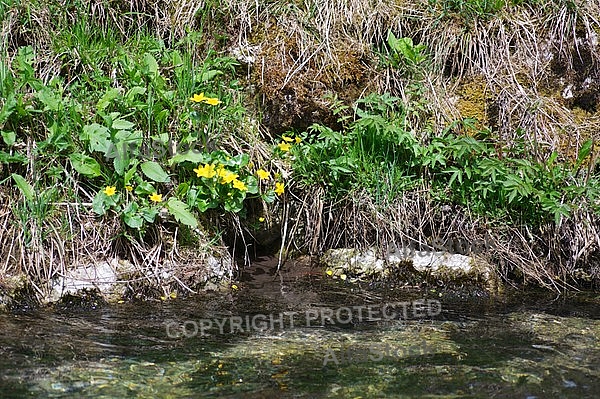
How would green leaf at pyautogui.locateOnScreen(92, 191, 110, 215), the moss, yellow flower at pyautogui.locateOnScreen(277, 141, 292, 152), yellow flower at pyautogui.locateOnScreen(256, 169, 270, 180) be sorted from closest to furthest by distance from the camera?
green leaf at pyautogui.locateOnScreen(92, 191, 110, 215)
yellow flower at pyautogui.locateOnScreen(256, 169, 270, 180)
yellow flower at pyautogui.locateOnScreen(277, 141, 292, 152)
the moss

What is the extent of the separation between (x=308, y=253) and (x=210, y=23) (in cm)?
171

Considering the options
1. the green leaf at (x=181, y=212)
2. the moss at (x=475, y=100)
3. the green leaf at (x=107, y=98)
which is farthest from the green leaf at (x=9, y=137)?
the moss at (x=475, y=100)

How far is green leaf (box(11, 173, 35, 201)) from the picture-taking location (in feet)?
12.2

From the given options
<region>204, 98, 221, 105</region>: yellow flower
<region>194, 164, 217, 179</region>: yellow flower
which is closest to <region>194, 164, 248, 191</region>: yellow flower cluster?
<region>194, 164, 217, 179</region>: yellow flower

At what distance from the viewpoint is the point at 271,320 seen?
3.55 m

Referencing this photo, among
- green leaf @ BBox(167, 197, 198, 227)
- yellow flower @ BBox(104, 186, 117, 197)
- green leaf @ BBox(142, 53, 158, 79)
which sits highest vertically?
green leaf @ BBox(142, 53, 158, 79)

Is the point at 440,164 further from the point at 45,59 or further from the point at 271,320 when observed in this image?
the point at 45,59

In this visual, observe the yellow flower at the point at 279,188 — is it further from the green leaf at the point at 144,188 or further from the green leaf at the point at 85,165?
the green leaf at the point at 85,165

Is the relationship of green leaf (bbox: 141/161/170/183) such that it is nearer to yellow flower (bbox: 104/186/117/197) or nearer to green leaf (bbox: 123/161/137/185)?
green leaf (bbox: 123/161/137/185)

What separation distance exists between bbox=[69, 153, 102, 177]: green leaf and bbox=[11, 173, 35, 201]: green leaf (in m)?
0.26

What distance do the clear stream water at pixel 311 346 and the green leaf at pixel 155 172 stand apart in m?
0.68

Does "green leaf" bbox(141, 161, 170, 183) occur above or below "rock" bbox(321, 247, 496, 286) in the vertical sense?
above

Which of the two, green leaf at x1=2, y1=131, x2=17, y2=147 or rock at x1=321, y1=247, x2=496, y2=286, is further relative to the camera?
rock at x1=321, y1=247, x2=496, y2=286

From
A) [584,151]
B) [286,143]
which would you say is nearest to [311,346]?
[286,143]
